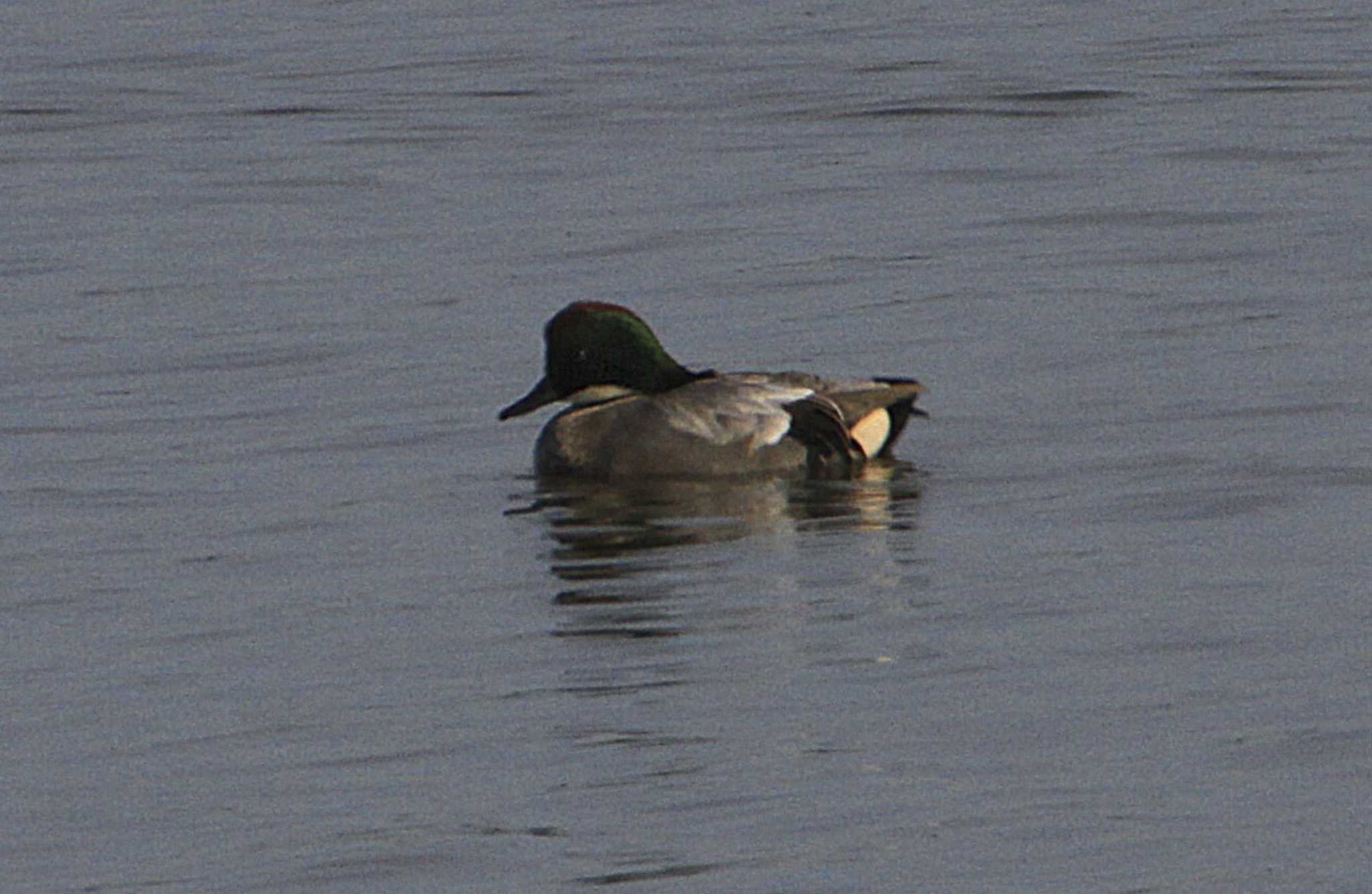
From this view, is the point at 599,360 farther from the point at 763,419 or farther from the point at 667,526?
the point at 667,526

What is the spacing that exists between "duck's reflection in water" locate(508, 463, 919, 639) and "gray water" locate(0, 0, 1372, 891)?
0.04m

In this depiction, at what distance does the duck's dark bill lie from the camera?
13727 millimetres

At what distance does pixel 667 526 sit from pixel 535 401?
157 cm

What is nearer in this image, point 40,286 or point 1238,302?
point 1238,302

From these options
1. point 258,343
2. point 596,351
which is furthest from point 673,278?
point 596,351

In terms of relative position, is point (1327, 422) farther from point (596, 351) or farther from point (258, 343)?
point (258, 343)

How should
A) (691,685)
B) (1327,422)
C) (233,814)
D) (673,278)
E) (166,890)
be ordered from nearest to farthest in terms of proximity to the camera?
1. (166,890)
2. (233,814)
3. (691,685)
4. (1327,422)
5. (673,278)

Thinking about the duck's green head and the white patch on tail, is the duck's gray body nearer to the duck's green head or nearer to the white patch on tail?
the white patch on tail

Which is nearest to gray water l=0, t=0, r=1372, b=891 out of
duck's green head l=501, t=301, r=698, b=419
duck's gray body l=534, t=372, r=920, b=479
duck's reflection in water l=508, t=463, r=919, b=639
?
duck's reflection in water l=508, t=463, r=919, b=639

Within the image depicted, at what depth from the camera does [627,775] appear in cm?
839

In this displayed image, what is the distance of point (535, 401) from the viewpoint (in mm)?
13805

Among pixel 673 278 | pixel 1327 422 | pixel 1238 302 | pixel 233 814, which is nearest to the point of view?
pixel 233 814

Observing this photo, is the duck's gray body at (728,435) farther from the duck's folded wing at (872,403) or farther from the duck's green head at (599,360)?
the duck's green head at (599,360)

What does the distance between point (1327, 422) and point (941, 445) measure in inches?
60.9
